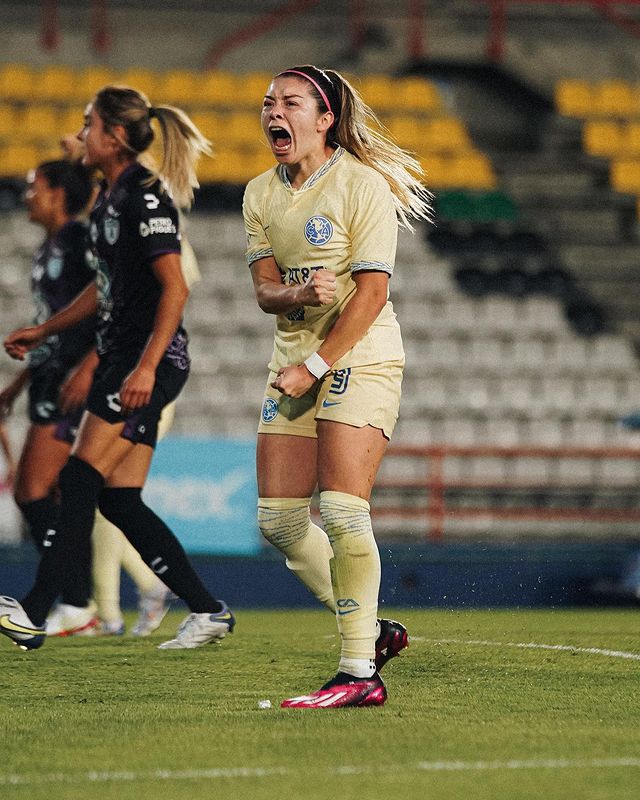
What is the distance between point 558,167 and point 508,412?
452cm

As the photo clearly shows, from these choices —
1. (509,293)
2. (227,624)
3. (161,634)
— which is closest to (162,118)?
(227,624)

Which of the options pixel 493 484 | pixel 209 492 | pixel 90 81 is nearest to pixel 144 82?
pixel 90 81

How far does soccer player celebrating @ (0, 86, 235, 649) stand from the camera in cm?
542

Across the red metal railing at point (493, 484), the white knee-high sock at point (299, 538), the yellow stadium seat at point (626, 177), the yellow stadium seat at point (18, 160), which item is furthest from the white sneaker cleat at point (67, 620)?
the yellow stadium seat at point (626, 177)

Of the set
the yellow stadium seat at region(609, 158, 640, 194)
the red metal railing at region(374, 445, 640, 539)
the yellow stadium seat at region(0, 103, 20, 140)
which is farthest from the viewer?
the yellow stadium seat at region(609, 158, 640, 194)

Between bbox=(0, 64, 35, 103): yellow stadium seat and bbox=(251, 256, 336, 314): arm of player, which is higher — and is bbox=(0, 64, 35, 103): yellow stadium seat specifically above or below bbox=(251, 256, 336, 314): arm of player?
above

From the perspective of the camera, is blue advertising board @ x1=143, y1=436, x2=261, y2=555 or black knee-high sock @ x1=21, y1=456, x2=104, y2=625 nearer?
black knee-high sock @ x1=21, y1=456, x2=104, y2=625

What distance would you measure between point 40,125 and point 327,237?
35.3ft

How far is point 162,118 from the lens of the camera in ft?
18.9

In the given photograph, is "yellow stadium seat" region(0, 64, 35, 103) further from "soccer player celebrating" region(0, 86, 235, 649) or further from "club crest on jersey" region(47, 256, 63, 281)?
"soccer player celebrating" region(0, 86, 235, 649)

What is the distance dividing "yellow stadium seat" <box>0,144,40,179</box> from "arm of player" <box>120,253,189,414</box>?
8.64m

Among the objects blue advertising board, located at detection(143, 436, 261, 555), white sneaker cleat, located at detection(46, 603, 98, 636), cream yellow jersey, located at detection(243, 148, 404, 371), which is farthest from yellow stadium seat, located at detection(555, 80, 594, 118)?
cream yellow jersey, located at detection(243, 148, 404, 371)

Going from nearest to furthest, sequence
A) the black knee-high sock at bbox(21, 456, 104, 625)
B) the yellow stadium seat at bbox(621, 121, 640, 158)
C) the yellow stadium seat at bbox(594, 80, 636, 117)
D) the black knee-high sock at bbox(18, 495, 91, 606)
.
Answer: the black knee-high sock at bbox(21, 456, 104, 625) < the black knee-high sock at bbox(18, 495, 91, 606) < the yellow stadium seat at bbox(621, 121, 640, 158) < the yellow stadium seat at bbox(594, 80, 636, 117)

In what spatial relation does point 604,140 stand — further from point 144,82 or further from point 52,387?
point 52,387
